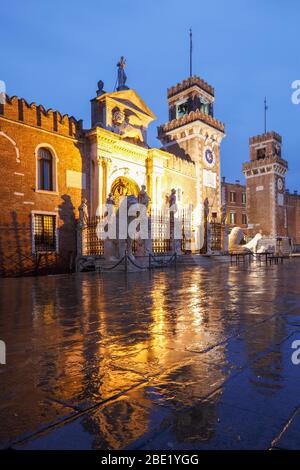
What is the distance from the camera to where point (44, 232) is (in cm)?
1798

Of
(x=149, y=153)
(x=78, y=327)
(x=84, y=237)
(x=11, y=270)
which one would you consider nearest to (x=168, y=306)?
(x=78, y=327)

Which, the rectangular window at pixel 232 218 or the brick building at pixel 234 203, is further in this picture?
the rectangular window at pixel 232 218

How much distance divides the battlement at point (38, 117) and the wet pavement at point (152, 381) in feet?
49.1

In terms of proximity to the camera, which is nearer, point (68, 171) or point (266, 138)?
point (68, 171)

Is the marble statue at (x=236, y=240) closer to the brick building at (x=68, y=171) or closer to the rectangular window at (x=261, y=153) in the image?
the brick building at (x=68, y=171)

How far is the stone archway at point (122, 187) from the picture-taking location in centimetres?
2273

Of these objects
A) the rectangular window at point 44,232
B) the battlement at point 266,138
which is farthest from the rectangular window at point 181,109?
the rectangular window at point 44,232

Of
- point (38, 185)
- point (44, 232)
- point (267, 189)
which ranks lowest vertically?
point (44, 232)

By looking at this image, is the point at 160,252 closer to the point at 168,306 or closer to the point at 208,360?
the point at 168,306

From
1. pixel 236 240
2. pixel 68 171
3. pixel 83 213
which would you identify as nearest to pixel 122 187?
pixel 68 171

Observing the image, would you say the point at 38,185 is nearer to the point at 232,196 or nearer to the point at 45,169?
the point at 45,169

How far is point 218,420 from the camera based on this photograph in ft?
5.98

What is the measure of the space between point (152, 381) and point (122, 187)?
21.6 meters
